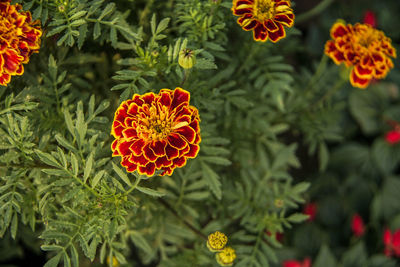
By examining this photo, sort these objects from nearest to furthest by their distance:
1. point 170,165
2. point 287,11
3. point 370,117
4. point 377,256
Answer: point 170,165
point 287,11
point 377,256
point 370,117

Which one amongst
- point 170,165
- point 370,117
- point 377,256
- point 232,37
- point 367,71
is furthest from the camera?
point 370,117

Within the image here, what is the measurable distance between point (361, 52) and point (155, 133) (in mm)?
667

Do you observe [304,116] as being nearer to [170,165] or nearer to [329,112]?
[329,112]

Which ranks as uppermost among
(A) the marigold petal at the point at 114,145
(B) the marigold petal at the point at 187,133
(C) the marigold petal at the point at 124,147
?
(B) the marigold petal at the point at 187,133

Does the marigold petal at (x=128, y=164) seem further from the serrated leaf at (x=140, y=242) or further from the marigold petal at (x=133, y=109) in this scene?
the serrated leaf at (x=140, y=242)

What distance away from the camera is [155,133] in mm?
869

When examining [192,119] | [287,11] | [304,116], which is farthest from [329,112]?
A: [192,119]

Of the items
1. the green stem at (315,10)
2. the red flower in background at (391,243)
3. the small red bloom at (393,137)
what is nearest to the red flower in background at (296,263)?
the red flower in background at (391,243)

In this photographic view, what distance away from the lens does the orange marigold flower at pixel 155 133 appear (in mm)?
853

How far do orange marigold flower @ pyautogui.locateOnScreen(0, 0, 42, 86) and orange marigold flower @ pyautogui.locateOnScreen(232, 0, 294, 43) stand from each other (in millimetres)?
495

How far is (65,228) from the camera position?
1037 millimetres

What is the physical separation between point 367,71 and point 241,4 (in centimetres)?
43

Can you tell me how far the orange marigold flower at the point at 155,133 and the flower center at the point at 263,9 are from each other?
285mm

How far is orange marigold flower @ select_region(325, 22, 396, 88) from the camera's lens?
3.76ft
